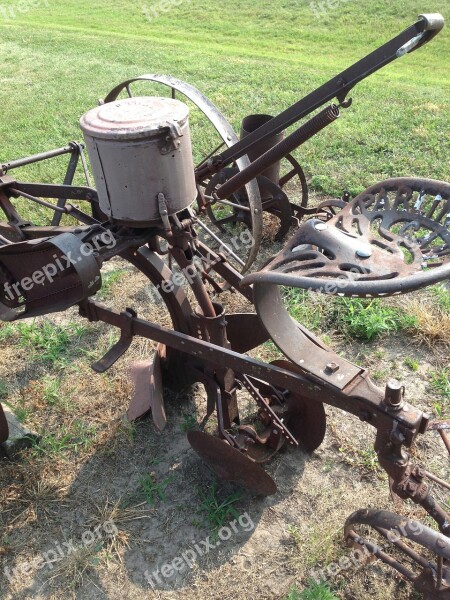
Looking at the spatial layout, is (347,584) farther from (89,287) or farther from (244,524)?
(89,287)

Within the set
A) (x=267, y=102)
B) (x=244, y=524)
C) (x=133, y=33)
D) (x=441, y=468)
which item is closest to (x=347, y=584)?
(x=244, y=524)

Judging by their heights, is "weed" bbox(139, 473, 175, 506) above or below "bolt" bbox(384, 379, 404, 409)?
below

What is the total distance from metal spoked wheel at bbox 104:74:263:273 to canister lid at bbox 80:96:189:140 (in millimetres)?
540

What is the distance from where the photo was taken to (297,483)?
2.55 m

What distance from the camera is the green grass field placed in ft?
18.3

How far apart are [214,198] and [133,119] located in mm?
680

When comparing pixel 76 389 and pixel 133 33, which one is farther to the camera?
pixel 133 33

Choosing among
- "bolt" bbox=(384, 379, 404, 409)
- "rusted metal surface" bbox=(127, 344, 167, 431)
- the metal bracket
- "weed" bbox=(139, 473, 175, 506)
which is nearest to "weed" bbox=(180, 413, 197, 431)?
"rusted metal surface" bbox=(127, 344, 167, 431)

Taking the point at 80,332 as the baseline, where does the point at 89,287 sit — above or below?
above

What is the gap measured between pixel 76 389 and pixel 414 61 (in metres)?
10.1

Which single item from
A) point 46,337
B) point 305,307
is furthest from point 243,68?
point 46,337

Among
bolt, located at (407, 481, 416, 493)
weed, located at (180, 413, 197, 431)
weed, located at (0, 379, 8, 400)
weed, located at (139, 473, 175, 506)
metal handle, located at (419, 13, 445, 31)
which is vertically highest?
metal handle, located at (419, 13, 445, 31)

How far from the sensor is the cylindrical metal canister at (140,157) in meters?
1.87

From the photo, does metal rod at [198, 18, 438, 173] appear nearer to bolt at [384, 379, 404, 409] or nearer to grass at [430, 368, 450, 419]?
bolt at [384, 379, 404, 409]
